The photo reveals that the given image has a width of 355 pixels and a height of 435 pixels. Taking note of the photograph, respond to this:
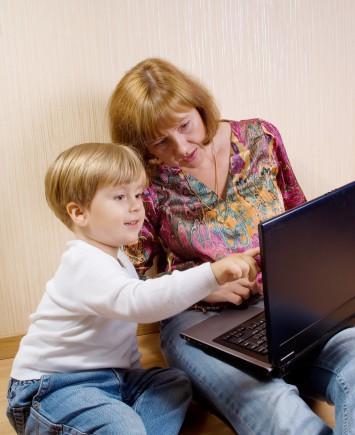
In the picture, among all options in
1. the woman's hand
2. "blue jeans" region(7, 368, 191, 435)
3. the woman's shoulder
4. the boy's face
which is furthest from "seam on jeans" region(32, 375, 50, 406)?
the woman's shoulder

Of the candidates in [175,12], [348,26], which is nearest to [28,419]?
[175,12]

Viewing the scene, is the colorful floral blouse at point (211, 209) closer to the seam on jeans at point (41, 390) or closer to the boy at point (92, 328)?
the boy at point (92, 328)

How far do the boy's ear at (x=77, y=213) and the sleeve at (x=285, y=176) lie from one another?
20.7 inches

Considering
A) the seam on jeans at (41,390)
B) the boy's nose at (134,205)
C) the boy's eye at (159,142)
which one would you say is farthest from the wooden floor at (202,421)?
the boy's eye at (159,142)

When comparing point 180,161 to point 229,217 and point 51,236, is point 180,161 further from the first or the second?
point 51,236

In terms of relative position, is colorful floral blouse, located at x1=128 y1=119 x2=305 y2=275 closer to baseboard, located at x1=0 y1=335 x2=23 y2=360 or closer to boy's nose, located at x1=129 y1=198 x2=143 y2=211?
boy's nose, located at x1=129 y1=198 x2=143 y2=211

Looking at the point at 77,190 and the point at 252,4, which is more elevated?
the point at 252,4

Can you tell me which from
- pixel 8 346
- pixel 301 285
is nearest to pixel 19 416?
pixel 8 346

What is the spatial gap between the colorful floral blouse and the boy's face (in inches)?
8.1

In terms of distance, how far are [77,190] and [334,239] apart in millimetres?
438

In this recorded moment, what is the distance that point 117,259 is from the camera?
96 cm

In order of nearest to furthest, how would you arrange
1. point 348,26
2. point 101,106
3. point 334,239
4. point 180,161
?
point 334,239 < point 180,161 < point 101,106 < point 348,26

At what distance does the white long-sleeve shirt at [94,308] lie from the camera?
2.55 feet

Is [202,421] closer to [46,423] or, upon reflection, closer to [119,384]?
[119,384]
